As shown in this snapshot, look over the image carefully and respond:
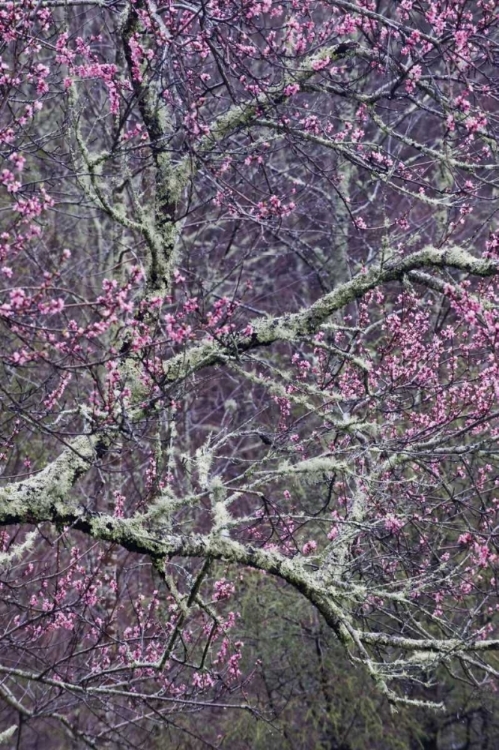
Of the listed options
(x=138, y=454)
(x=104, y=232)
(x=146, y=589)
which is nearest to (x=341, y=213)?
(x=104, y=232)

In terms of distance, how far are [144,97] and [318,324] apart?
1862 millimetres

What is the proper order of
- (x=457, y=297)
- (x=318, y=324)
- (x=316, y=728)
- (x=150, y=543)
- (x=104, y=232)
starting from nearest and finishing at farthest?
1. (x=457, y=297)
2. (x=150, y=543)
3. (x=318, y=324)
4. (x=316, y=728)
5. (x=104, y=232)

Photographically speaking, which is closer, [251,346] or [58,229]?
[251,346]

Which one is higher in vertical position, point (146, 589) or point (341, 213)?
point (341, 213)

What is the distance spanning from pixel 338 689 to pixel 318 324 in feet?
20.3

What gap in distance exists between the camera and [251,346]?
485 cm

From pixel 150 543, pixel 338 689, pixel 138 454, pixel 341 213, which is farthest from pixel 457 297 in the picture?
pixel 138 454

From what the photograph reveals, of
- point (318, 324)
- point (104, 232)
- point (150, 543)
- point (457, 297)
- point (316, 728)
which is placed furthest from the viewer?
point (104, 232)

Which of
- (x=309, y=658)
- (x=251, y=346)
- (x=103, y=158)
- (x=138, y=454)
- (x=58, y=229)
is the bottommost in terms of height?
(x=309, y=658)

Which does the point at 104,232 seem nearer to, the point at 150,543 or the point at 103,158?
the point at 103,158

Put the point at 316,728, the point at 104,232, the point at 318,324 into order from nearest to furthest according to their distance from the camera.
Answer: the point at 318,324 → the point at 316,728 → the point at 104,232

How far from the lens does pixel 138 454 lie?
12.7 m

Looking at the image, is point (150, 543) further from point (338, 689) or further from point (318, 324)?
point (338, 689)

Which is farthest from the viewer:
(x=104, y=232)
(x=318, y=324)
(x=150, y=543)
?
(x=104, y=232)
